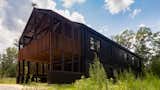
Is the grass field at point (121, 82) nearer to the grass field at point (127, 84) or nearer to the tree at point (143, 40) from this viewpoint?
the grass field at point (127, 84)

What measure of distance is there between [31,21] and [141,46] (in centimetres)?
3173

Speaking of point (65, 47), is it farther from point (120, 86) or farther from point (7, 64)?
point (7, 64)

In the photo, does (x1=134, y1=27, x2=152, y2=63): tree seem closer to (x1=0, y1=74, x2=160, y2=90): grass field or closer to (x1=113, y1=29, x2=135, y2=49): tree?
(x1=113, y1=29, x2=135, y2=49): tree

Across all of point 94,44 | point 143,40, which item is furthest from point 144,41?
point 94,44

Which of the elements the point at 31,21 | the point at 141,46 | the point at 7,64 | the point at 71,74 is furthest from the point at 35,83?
the point at 7,64

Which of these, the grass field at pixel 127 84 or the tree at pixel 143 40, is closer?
A: the grass field at pixel 127 84

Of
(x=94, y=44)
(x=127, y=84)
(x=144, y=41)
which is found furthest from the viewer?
(x=144, y=41)

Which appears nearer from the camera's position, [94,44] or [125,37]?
[94,44]

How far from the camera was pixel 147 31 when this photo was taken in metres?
54.8

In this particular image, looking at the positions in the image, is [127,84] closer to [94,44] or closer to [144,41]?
[94,44]

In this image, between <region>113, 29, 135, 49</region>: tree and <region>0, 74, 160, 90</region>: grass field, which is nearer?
<region>0, 74, 160, 90</region>: grass field

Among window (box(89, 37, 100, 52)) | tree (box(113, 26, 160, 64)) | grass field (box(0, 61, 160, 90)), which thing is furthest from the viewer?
tree (box(113, 26, 160, 64))

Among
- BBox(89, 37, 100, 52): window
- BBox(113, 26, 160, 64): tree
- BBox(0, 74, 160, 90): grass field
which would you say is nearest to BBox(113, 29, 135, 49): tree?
BBox(113, 26, 160, 64): tree

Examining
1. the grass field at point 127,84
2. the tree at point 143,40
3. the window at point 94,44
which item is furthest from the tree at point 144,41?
the grass field at point 127,84
